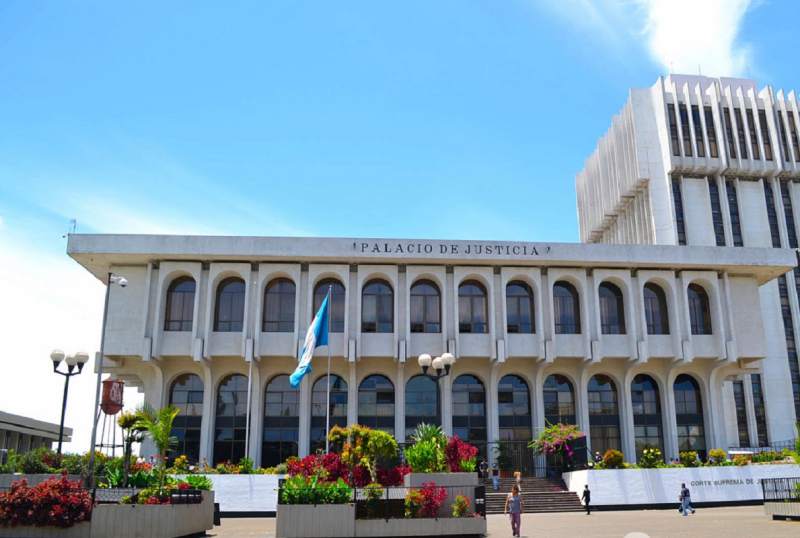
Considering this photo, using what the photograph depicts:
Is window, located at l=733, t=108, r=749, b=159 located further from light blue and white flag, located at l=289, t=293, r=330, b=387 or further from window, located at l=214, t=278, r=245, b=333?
light blue and white flag, located at l=289, t=293, r=330, b=387

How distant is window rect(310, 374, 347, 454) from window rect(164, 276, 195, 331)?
24.3 feet

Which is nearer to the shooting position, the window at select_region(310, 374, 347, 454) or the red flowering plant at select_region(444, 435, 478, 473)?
the red flowering plant at select_region(444, 435, 478, 473)

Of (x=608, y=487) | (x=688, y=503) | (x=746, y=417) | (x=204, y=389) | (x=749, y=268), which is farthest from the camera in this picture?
(x=746, y=417)

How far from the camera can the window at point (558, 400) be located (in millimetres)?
37969

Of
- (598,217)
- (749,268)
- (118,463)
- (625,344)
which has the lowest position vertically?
(118,463)

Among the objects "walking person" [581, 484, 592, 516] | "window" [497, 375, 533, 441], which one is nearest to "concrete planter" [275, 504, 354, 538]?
"walking person" [581, 484, 592, 516]

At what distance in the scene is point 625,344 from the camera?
121 feet

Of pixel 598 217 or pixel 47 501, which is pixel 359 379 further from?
pixel 598 217

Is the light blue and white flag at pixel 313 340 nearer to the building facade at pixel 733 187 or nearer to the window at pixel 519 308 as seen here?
the window at pixel 519 308

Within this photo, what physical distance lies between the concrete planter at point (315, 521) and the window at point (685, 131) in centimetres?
5269

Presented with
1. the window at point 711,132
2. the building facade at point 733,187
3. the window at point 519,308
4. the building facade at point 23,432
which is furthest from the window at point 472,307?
the window at point 711,132

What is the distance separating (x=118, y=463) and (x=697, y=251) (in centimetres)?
3044

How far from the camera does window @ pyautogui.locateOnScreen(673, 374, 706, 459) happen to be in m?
38.5

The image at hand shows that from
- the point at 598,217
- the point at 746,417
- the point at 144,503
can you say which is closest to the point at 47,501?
the point at 144,503
